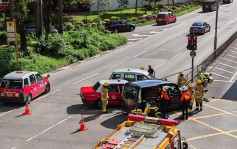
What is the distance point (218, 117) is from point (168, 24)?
3920 cm

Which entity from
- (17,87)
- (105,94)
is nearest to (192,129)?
(105,94)

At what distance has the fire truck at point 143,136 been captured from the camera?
32.8 feet

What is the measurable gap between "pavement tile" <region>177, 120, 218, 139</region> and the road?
0.09 metres

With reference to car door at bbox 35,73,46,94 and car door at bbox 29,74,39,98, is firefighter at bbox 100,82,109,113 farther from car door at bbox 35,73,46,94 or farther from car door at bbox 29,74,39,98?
car door at bbox 35,73,46,94

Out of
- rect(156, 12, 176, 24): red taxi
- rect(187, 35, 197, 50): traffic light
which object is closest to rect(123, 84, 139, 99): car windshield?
rect(187, 35, 197, 50): traffic light

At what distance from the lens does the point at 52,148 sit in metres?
15.1

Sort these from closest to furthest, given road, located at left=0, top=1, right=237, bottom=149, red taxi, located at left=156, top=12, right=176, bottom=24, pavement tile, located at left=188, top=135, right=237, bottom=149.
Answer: pavement tile, located at left=188, top=135, right=237, bottom=149 → road, located at left=0, top=1, right=237, bottom=149 → red taxi, located at left=156, top=12, right=176, bottom=24

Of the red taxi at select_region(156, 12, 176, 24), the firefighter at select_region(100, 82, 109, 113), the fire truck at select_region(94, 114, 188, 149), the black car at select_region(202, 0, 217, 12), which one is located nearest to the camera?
the fire truck at select_region(94, 114, 188, 149)

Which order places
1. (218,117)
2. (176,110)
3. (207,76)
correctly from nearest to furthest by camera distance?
1. (218,117)
2. (176,110)
3. (207,76)

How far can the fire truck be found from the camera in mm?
10008

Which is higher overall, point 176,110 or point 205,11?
point 205,11

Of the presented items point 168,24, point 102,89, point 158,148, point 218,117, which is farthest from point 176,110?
point 168,24

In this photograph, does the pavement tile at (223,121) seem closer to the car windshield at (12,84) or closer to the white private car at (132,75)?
the white private car at (132,75)

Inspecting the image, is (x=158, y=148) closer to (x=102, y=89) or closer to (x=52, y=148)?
(x=52, y=148)
